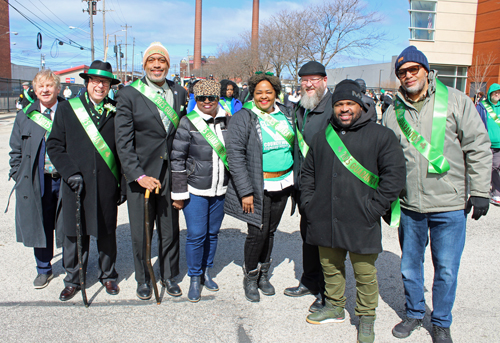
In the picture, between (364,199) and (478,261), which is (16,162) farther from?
(478,261)

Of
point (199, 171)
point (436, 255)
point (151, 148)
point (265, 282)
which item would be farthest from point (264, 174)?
point (436, 255)

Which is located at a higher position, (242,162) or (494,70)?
(494,70)

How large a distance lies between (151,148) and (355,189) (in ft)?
5.80

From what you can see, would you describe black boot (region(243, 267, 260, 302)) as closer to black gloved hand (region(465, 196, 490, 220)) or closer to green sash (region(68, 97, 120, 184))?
green sash (region(68, 97, 120, 184))

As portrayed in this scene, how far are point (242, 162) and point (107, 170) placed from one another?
48.2 inches

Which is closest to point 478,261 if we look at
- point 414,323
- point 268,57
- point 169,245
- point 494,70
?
point 414,323

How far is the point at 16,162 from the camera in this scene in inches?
143

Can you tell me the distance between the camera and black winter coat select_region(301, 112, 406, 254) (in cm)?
269

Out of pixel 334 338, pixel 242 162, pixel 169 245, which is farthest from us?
pixel 169 245

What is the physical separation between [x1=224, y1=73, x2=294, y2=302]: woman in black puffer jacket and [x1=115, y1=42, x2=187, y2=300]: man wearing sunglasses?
571mm

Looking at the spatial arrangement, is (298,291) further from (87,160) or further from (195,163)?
(87,160)

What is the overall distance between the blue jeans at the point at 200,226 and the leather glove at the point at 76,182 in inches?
35.7

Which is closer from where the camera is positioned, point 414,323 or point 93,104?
point 414,323

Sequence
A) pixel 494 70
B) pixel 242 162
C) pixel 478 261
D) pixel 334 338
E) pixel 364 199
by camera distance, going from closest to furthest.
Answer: pixel 364 199 < pixel 334 338 < pixel 242 162 < pixel 478 261 < pixel 494 70
